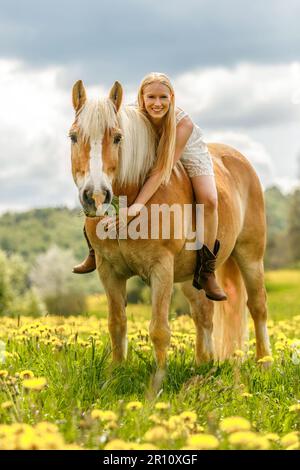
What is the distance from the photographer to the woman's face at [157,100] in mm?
5961

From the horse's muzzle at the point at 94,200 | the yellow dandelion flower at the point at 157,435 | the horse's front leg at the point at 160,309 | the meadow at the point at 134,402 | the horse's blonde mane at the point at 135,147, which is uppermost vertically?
the horse's blonde mane at the point at 135,147

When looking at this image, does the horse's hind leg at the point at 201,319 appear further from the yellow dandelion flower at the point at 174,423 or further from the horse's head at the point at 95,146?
the yellow dandelion flower at the point at 174,423

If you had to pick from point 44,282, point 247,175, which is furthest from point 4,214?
point 247,175

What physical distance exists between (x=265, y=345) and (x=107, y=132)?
394 centimetres

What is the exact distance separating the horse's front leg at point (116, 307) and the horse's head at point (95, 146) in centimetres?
117

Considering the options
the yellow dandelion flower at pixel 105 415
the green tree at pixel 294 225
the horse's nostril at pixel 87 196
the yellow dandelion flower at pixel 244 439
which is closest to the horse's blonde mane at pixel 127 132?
the horse's nostril at pixel 87 196

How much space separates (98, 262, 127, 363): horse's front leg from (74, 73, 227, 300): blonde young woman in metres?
0.47

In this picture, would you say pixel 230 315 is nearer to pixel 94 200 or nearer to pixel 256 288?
pixel 256 288

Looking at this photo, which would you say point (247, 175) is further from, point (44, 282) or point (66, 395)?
point (44, 282)

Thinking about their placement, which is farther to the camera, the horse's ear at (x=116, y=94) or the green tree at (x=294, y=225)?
the green tree at (x=294, y=225)

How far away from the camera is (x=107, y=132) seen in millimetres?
5281

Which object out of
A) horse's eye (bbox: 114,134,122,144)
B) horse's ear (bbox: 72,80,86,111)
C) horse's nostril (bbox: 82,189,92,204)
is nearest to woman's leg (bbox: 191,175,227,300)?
horse's eye (bbox: 114,134,122,144)

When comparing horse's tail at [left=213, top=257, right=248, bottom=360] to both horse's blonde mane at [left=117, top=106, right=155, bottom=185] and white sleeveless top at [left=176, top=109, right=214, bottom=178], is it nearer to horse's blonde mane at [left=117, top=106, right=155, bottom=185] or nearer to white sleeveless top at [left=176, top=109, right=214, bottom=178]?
white sleeveless top at [left=176, top=109, right=214, bottom=178]

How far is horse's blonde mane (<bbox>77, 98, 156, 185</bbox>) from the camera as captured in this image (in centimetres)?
523
